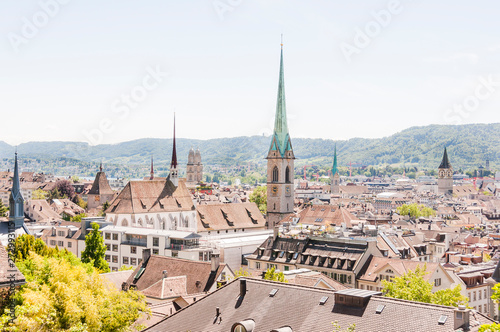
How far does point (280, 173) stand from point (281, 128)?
25.6 ft

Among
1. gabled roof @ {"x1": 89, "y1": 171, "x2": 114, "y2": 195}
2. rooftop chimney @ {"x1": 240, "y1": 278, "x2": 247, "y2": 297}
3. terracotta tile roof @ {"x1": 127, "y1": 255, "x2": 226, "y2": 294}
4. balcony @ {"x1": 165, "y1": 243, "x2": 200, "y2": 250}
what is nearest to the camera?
rooftop chimney @ {"x1": 240, "y1": 278, "x2": 247, "y2": 297}

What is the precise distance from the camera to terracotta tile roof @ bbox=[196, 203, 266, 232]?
8806 cm

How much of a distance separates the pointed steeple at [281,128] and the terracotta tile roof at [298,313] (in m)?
80.0

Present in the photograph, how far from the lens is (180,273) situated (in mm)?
45625

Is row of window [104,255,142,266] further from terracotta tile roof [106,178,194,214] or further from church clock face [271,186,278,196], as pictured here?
church clock face [271,186,278,196]

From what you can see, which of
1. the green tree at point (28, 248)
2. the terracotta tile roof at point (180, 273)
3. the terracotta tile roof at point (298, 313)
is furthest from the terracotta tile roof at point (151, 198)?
the terracotta tile roof at point (298, 313)

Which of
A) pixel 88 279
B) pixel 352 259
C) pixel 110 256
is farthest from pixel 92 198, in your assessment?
pixel 88 279

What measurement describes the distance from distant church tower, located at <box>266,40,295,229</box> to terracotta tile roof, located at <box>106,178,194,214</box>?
1856 cm

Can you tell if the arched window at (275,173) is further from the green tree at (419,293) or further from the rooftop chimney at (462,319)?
the rooftop chimney at (462,319)

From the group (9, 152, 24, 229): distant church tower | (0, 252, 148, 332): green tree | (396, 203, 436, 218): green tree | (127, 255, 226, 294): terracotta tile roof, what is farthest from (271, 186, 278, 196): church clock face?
(0, 252, 148, 332): green tree

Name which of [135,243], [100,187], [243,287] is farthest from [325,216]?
[243,287]

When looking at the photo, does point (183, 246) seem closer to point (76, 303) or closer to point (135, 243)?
point (135, 243)

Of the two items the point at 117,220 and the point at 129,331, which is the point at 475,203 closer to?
the point at 117,220

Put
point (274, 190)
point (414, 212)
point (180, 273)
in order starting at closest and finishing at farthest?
1. point (180, 273)
2. point (274, 190)
3. point (414, 212)
